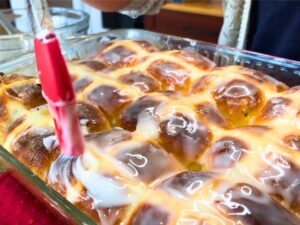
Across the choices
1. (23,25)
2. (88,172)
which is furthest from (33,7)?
(23,25)

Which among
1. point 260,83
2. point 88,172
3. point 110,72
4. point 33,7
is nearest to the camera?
point 33,7

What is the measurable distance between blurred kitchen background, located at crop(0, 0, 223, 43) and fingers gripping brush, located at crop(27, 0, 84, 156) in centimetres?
139

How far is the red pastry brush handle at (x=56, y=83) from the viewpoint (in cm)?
37

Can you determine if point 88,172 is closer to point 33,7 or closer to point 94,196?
point 94,196

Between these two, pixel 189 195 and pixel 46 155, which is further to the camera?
pixel 46 155

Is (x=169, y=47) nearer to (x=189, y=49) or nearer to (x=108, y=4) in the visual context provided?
(x=189, y=49)

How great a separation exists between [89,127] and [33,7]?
0.29 m

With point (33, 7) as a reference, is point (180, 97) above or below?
below

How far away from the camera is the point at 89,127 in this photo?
684 millimetres

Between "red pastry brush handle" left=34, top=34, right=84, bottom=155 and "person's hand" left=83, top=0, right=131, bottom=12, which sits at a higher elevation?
"red pastry brush handle" left=34, top=34, right=84, bottom=155

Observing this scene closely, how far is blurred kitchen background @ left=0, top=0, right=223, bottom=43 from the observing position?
6.03 feet

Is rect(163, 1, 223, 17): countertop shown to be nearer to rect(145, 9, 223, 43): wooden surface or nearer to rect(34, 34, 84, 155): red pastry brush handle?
rect(145, 9, 223, 43): wooden surface

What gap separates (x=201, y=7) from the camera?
6.28 feet

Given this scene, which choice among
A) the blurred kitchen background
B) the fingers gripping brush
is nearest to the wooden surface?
the blurred kitchen background
